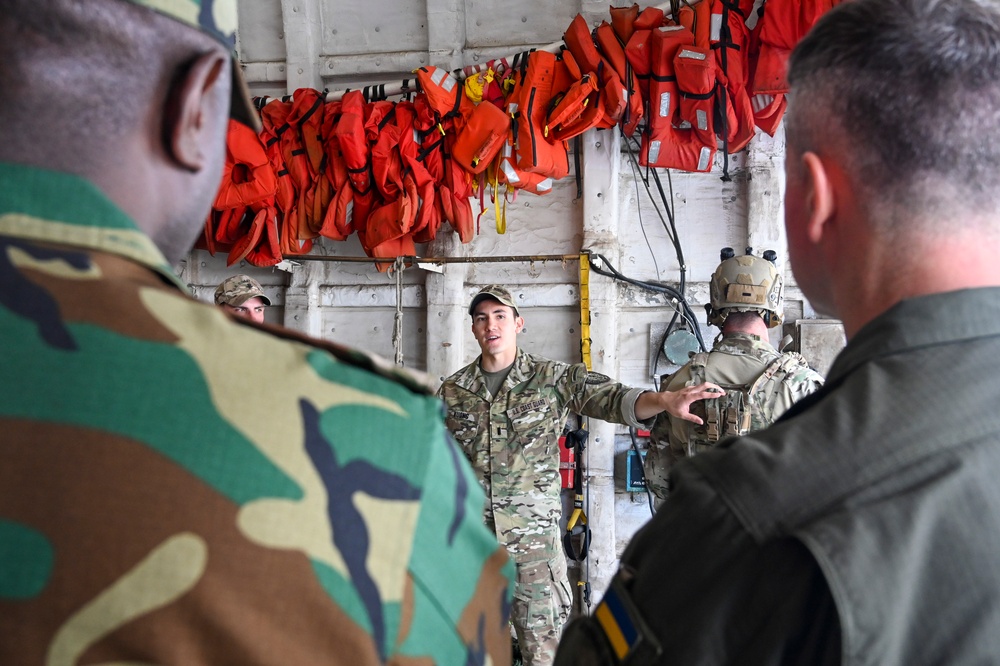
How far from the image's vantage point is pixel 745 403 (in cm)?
313

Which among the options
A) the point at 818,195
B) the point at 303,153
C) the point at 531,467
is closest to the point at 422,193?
the point at 303,153

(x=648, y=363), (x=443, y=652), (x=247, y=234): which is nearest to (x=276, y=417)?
(x=443, y=652)

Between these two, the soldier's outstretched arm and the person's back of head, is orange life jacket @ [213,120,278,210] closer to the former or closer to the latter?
the soldier's outstretched arm

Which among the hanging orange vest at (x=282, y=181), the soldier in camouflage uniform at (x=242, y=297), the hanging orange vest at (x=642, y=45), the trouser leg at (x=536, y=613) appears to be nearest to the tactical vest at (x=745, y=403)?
the trouser leg at (x=536, y=613)

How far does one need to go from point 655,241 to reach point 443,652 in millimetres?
3877

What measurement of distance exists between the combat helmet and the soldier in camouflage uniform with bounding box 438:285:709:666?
2.22 feet

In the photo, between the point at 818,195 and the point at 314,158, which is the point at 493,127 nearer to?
the point at 314,158

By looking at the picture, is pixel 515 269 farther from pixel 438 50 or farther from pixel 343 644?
pixel 343 644

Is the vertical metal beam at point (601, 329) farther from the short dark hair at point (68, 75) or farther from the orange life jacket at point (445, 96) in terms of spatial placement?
the short dark hair at point (68, 75)

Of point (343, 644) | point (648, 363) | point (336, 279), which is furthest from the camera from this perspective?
point (336, 279)

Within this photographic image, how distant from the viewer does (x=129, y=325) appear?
543mm

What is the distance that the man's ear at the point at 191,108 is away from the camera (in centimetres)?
66

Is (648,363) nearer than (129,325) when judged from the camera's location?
No

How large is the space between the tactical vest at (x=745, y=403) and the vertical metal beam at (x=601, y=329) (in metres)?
0.96
